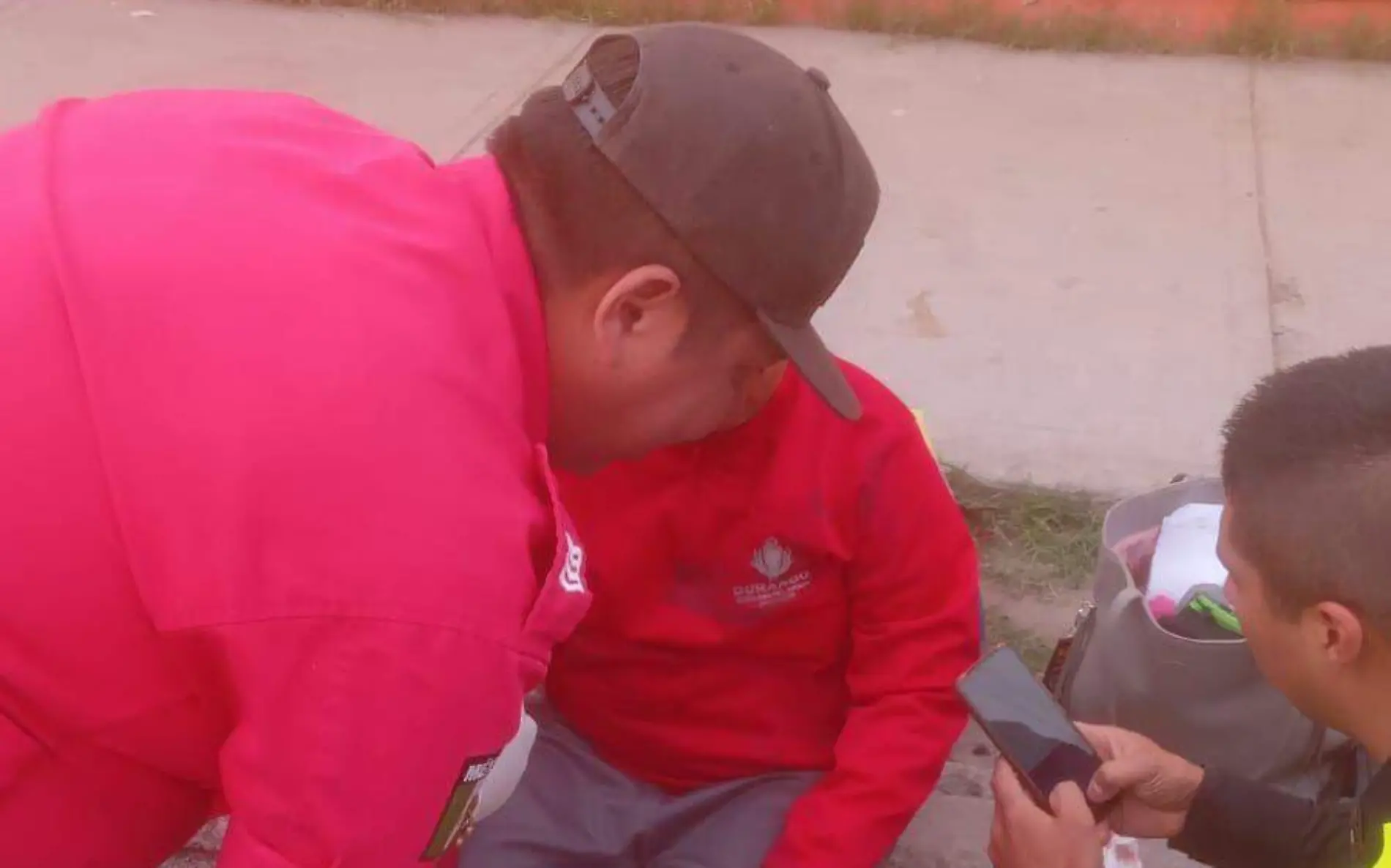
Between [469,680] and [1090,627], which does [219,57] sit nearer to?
[1090,627]

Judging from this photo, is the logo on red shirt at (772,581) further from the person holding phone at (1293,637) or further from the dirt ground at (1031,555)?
the dirt ground at (1031,555)

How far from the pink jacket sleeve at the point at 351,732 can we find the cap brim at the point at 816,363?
386 mm

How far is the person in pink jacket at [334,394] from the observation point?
3.65ft

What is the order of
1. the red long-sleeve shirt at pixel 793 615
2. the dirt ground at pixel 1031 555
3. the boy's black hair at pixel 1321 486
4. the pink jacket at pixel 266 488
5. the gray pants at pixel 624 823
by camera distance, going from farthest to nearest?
1. the dirt ground at pixel 1031 555
2. the gray pants at pixel 624 823
3. the red long-sleeve shirt at pixel 793 615
4. the boy's black hair at pixel 1321 486
5. the pink jacket at pixel 266 488

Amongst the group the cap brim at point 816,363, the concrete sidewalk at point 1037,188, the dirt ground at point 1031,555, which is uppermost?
the cap brim at point 816,363

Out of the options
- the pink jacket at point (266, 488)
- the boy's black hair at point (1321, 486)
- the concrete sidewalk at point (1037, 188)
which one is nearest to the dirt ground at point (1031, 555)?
the concrete sidewalk at point (1037, 188)

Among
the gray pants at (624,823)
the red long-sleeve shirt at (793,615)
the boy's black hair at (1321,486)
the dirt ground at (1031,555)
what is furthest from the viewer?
the dirt ground at (1031,555)

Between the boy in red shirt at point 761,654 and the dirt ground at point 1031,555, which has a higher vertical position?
the boy in red shirt at point 761,654

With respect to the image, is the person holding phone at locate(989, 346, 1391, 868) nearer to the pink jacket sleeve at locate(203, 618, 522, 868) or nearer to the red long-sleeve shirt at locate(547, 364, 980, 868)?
the red long-sleeve shirt at locate(547, 364, 980, 868)

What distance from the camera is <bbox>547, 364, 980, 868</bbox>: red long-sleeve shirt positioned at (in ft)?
6.06

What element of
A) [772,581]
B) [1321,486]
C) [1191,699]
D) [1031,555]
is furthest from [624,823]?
[1031,555]

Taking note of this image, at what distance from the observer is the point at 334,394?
3.68 ft

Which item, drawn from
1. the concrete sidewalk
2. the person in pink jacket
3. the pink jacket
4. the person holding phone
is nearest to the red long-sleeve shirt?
the person holding phone

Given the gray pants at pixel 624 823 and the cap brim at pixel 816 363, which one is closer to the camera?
the cap brim at pixel 816 363
